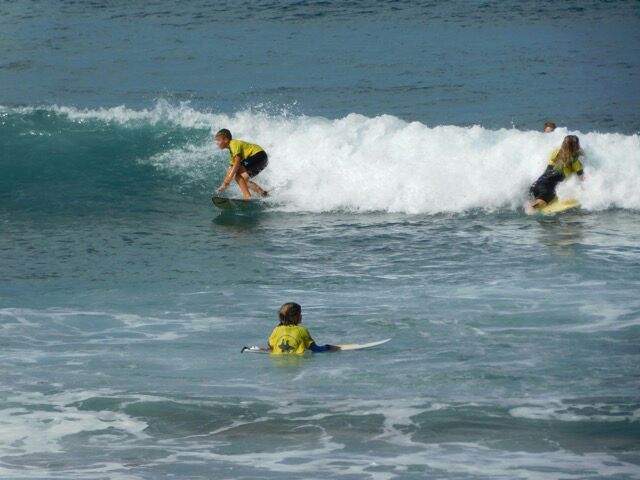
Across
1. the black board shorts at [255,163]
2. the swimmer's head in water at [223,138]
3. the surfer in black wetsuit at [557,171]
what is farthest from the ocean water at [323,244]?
the swimmer's head in water at [223,138]

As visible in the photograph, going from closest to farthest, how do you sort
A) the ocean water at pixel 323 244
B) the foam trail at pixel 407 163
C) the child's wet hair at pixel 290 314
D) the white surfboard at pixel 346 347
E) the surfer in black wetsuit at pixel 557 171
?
1. the ocean water at pixel 323 244
2. the child's wet hair at pixel 290 314
3. the white surfboard at pixel 346 347
4. the surfer in black wetsuit at pixel 557 171
5. the foam trail at pixel 407 163

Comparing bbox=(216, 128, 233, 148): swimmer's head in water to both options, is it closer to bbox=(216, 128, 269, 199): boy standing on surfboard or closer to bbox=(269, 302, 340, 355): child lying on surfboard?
bbox=(216, 128, 269, 199): boy standing on surfboard

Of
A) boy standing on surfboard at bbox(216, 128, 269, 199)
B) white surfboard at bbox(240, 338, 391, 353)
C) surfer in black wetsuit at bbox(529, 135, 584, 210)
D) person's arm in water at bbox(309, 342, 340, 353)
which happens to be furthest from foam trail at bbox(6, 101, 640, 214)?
person's arm in water at bbox(309, 342, 340, 353)

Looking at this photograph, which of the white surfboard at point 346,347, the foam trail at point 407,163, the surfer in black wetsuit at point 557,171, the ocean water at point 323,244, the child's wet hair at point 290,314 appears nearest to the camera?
the ocean water at point 323,244

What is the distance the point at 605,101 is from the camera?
26219mm

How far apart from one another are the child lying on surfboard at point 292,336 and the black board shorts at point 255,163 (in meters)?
8.11

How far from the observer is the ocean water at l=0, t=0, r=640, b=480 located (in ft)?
34.5

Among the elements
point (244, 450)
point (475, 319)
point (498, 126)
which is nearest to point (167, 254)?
point (475, 319)

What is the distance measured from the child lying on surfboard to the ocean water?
0.52ft

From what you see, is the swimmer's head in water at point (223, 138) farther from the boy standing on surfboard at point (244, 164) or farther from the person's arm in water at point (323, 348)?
the person's arm in water at point (323, 348)

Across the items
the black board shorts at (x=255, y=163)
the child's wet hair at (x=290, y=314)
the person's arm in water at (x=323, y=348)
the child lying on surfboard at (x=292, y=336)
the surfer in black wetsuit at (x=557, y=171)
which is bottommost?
the person's arm in water at (x=323, y=348)

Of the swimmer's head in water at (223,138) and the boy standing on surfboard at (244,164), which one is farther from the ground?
the swimmer's head in water at (223,138)

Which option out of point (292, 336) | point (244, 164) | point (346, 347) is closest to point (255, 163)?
point (244, 164)

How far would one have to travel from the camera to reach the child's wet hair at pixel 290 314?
40.0ft
